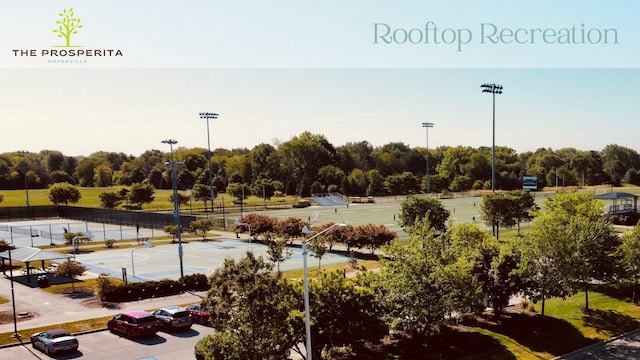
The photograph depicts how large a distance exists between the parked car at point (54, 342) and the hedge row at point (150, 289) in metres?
8.48

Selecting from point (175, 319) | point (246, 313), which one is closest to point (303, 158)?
point (175, 319)

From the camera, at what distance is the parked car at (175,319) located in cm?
2636

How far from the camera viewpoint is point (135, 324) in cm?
2538

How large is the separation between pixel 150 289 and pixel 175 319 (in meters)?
8.54

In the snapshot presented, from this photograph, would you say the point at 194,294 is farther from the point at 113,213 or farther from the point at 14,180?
the point at 14,180

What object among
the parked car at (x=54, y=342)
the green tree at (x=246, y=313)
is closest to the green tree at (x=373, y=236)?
the parked car at (x=54, y=342)

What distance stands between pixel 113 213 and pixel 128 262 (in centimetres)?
3764

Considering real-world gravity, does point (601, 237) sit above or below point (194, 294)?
above

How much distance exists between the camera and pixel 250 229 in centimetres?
5819

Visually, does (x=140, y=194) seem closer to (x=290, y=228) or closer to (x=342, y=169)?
(x=290, y=228)

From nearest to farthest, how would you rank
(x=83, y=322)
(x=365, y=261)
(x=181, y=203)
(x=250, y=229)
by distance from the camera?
(x=83, y=322)
(x=365, y=261)
(x=250, y=229)
(x=181, y=203)

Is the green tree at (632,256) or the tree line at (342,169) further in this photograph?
the tree line at (342,169)

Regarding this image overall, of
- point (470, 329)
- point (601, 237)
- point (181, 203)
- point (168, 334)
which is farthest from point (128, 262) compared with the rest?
point (181, 203)

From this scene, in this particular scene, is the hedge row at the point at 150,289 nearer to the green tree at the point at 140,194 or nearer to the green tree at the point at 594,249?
the green tree at the point at 594,249
